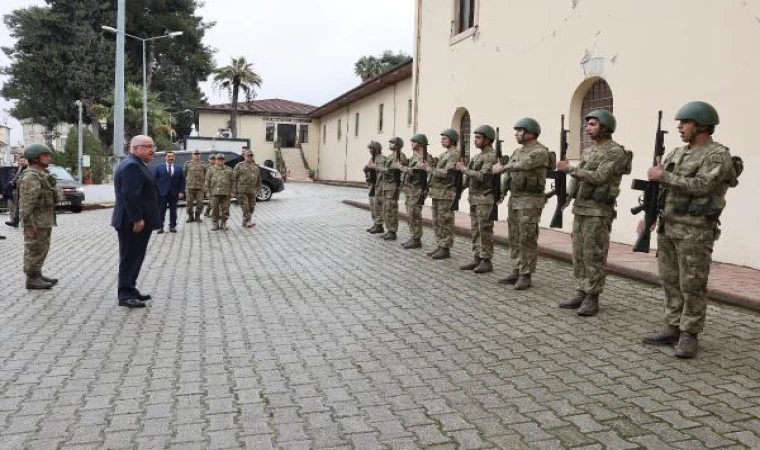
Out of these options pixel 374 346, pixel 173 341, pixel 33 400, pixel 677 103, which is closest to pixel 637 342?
pixel 374 346

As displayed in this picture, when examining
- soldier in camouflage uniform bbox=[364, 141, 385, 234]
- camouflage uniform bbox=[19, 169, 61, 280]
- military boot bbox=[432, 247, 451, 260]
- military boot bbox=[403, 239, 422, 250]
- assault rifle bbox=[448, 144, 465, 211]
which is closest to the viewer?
camouflage uniform bbox=[19, 169, 61, 280]

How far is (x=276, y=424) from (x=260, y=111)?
44.8m

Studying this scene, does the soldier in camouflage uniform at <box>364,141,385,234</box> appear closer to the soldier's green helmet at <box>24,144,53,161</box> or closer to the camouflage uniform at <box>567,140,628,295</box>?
the soldier's green helmet at <box>24,144,53,161</box>

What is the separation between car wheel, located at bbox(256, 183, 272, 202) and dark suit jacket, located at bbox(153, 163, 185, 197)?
792cm

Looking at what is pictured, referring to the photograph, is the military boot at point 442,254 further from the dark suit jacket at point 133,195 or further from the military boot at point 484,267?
the dark suit jacket at point 133,195

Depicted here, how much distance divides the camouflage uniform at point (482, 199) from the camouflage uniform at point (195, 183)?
26.7 ft

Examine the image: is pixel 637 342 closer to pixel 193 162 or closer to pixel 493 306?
pixel 493 306

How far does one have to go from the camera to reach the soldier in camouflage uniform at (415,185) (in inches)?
410

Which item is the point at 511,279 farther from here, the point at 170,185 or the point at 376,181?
the point at 170,185

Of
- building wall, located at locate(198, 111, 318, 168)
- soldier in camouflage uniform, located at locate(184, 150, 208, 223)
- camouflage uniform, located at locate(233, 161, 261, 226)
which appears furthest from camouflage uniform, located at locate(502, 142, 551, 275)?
building wall, located at locate(198, 111, 318, 168)

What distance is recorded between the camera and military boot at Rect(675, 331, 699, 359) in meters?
4.74

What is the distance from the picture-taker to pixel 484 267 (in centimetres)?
838

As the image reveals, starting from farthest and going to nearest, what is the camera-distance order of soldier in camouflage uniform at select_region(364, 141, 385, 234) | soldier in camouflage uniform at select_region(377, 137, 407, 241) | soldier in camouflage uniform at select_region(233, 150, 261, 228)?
soldier in camouflage uniform at select_region(233, 150, 261, 228) < soldier in camouflage uniform at select_region(364, 141, 385, 234) < soldier in camouflage uniform at select_region(377, 137, 407, 241)

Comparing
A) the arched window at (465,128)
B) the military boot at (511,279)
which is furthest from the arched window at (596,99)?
the arched window at (465,128)
